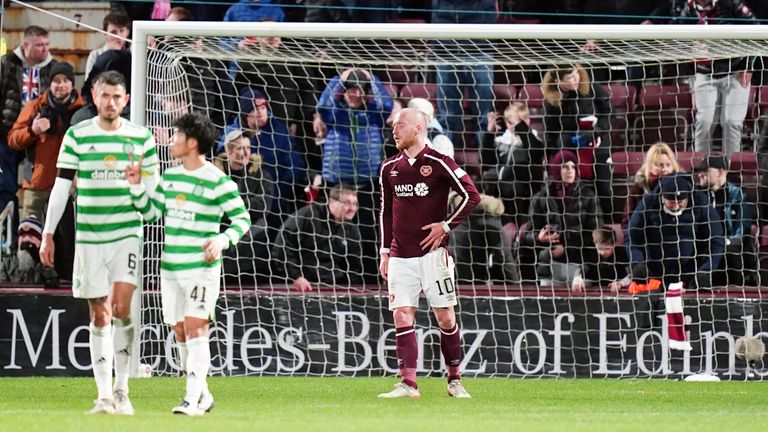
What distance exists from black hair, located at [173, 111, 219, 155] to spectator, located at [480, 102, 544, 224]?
601 centimetres

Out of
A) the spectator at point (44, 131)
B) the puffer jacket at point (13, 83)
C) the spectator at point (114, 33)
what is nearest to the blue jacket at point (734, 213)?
the spectator at point (114, 33)

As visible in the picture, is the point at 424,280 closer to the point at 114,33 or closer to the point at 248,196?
the point at 248,196

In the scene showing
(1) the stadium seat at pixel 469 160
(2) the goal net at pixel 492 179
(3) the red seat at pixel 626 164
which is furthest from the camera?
(1) the stadium seat at pixel 469 160

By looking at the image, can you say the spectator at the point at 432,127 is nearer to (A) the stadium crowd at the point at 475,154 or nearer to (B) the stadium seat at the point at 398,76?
(A) the stadium crowd at the point at 475,154

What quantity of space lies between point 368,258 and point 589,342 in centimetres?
238

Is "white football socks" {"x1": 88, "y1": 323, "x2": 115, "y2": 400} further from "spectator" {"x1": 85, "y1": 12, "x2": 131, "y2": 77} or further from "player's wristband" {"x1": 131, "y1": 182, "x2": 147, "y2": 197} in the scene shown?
"spectator" {"x1": 85, "y1": 12, "x2": 131, "y2": 77}

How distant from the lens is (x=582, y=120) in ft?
45.0

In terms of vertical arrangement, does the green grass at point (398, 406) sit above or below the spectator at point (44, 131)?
below

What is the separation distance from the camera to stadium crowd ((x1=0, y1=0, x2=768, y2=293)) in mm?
12750

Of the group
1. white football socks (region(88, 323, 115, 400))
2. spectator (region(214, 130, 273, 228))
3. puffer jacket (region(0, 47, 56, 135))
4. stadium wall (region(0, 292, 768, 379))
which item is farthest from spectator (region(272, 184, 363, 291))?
white football socks (region(88, 323, 115, 400))

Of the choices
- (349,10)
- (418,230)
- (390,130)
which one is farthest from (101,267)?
(349,10)

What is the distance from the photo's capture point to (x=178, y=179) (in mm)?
7488

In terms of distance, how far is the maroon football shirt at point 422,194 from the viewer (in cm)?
932

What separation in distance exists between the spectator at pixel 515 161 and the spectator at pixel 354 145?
3.66ft
